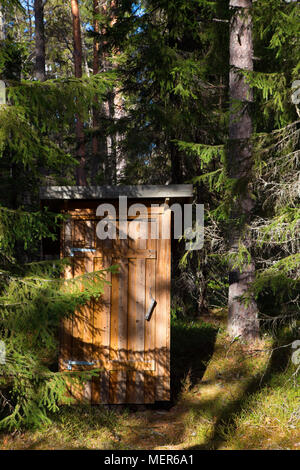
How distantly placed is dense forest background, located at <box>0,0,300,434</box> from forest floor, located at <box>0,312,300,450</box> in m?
0.42

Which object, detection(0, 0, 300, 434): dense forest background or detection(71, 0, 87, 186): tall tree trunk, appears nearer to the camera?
detection(0, 0, 300, 434): dense forest background

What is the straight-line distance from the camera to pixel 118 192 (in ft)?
20.9

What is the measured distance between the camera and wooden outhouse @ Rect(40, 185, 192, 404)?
6574 mm

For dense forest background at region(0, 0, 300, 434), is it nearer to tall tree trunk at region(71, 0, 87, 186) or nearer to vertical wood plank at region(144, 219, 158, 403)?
tall tree trunk at region(71, 0, 87, 186)

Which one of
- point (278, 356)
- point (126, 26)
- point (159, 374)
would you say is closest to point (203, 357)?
point (278, 356)

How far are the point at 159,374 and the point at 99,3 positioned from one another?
1687 centimetres

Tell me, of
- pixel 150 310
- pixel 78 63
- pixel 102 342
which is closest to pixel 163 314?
pixel 150 310

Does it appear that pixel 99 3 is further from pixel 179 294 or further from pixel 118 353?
pixel 118 353

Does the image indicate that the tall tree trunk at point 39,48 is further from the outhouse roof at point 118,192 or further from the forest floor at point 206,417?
the forest floor at point 206,417

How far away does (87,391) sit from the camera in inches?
260

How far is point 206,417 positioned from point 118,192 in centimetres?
361

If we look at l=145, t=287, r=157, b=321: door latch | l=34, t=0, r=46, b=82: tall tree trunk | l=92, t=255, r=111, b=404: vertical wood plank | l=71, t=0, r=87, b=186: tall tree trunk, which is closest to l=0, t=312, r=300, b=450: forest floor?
l=92, t=255, r=111, b=404: vertical wood plank

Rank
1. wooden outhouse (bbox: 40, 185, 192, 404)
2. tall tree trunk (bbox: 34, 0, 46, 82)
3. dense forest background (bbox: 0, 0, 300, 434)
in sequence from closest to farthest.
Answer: dense forest background (bbox: 0, 0, 300, 434) → wooden outhouse (bbox: 40, 185, 192, 404) → tall tree trunk (bbox: 34, 0, 46, 82)

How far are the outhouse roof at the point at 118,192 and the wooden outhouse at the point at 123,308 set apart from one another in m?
0.01
